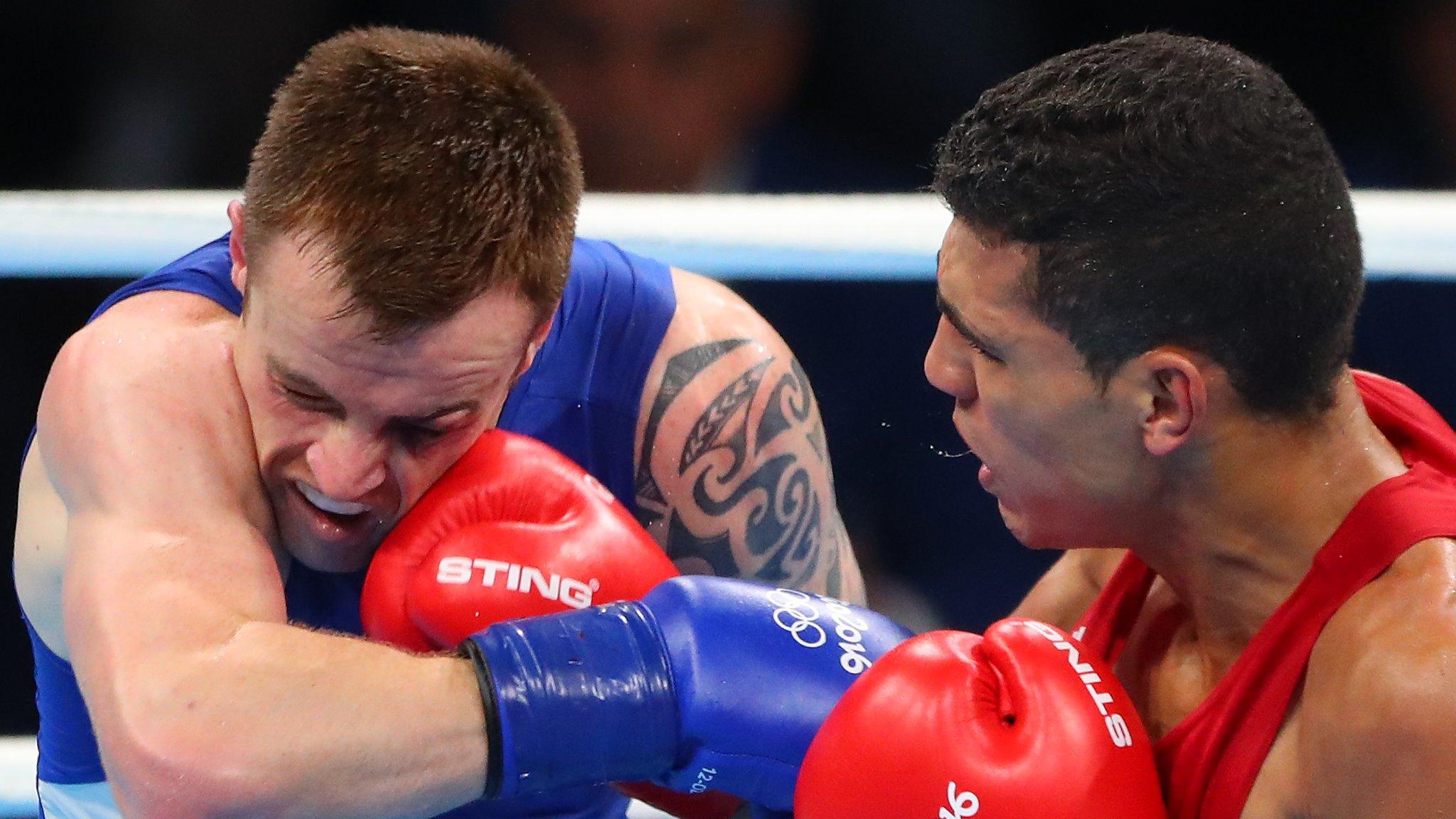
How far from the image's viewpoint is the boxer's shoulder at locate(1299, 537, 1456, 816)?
1072 millimetres

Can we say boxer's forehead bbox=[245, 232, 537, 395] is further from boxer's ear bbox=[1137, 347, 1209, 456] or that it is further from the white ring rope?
the white ring rope

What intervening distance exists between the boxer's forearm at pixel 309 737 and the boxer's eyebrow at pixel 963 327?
1.73 ft

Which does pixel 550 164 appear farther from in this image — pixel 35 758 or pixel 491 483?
pixel 35 758

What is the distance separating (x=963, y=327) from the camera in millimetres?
1317

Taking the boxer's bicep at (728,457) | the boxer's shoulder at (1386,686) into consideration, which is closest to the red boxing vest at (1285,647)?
the boxer's shoulder at (1386,686)

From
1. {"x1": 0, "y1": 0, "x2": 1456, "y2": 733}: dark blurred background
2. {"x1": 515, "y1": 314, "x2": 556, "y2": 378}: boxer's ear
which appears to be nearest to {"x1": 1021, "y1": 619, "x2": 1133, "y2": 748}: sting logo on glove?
{"x1": 515, "y1": 314, "x2": 556, "y2": 378}: boxer's ear

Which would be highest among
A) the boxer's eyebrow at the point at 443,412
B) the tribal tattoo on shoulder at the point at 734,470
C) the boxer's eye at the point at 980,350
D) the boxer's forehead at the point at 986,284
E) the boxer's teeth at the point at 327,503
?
the boxer's forehead at the point at 986,284

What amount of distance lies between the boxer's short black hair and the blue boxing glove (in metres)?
0.38

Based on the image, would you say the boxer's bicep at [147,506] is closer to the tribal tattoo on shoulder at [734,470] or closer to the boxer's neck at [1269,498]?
the tribal tattoo on shoulder at [734,470]

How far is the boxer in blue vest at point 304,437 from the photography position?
1239mm

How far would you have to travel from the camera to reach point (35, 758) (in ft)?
7.36

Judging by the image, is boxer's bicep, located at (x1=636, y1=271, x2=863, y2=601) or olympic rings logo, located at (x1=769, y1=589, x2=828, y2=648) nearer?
olympic rings logo, located at (x1=769, y1=589, x2=828, y2=648)

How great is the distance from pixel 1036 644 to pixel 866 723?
0.17 meters

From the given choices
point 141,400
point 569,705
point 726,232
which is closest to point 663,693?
point 569,705
